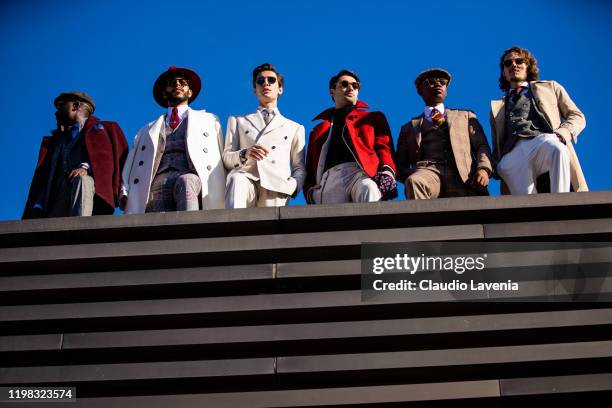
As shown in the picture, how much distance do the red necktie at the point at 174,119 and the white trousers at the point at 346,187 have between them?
139 cm

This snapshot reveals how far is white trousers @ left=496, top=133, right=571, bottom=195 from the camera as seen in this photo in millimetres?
7789

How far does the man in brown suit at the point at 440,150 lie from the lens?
26.7ft

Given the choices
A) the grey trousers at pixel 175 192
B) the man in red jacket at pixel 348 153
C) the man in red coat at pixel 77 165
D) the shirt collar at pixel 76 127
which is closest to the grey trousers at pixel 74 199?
the man in red coat at pixel 77 165

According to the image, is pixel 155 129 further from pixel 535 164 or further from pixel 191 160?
pixel 535 164

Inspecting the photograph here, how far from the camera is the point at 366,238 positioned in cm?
704

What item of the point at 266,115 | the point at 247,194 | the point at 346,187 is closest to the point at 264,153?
the point at 247,194

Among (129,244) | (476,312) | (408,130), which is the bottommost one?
(476,312)

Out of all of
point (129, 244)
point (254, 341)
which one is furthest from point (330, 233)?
point (129, 244)

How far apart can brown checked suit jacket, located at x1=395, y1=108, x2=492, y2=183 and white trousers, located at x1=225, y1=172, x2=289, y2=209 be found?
1059 mm

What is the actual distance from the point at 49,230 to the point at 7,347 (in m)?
0.92

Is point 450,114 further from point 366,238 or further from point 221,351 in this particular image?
point 221,351

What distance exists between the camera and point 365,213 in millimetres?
7074

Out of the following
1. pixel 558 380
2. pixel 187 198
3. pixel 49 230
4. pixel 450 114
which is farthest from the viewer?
pixel 450 114

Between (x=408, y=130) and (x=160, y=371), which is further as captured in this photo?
(x=408, y=130)
